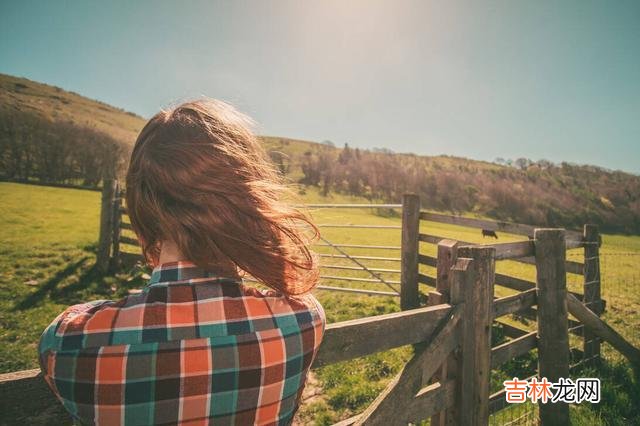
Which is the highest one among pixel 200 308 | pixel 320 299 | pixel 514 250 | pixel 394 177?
pixel 394 177

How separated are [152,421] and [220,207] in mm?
585

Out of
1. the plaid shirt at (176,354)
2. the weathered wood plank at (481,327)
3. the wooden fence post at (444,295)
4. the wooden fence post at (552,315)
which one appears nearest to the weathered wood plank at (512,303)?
the wooden fence post at (552,315)

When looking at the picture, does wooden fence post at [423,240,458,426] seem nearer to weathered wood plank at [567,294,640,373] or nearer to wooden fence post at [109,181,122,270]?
weathered wood plank at [567,294,640,373]

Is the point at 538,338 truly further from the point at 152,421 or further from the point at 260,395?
the point at 152,421

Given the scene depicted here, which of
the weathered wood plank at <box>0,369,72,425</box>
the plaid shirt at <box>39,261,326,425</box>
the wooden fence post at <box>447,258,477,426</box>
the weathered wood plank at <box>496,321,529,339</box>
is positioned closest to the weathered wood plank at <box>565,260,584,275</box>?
the weathered wood plank at <box>496,321,529,339</box>

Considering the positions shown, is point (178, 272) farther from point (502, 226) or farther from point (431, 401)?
point (502, 226)

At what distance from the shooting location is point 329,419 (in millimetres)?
3791

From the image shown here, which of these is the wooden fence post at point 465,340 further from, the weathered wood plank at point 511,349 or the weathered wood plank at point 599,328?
the weathered wood plank at point 599,328

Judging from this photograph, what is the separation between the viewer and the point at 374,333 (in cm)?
184

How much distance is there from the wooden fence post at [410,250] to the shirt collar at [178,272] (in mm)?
5787

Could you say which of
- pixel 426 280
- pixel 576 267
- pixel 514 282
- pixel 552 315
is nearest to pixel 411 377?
pixel 552 315

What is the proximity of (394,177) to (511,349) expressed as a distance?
52.4 metres

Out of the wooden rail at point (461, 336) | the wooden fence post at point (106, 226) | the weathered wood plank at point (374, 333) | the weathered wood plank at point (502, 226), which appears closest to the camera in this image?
the weathered wood plank at point (374, 333)

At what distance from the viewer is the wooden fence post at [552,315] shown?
3.22 m
